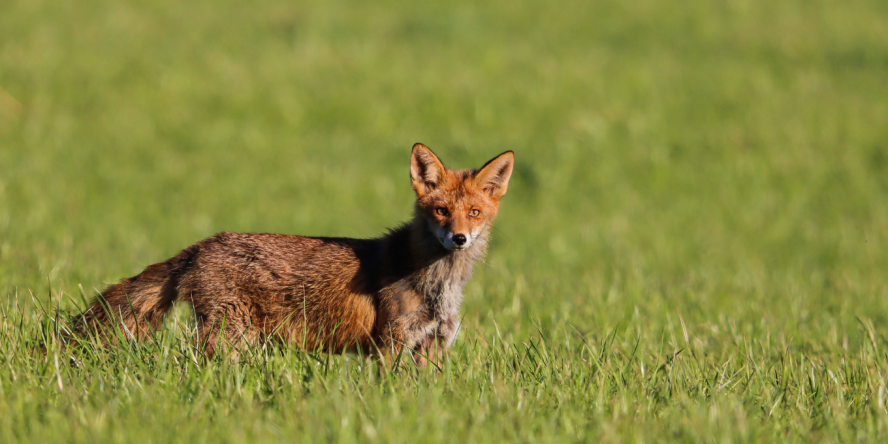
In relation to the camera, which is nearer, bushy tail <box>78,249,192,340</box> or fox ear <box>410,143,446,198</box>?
bushy tail <box>78,249,192,340</box>

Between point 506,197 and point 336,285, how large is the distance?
27.8ft

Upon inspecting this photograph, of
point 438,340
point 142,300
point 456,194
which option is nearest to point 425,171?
point 456,194

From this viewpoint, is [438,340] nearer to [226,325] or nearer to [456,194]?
[456,194]

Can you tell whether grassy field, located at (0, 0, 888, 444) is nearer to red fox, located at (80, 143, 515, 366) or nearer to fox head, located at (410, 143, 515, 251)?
red fox, located at (80, 143, 515, 366)

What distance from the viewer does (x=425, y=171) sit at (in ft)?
18.4

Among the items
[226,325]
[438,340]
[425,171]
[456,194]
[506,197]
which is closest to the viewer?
[226,325]

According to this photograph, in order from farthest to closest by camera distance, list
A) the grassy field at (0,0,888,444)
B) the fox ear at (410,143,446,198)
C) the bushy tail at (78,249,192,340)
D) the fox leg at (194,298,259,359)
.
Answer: the fox ear at (410,143,446,198) < the bushy tail at (78,249,192,340) < the fox leg at (194,298,259,359) < the grassy field at (0,0,888,444)

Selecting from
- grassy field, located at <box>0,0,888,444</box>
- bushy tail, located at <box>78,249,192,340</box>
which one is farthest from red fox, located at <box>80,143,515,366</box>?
grassy field, located at <box>0,0,888,444</box>

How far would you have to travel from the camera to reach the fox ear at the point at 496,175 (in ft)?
18.1

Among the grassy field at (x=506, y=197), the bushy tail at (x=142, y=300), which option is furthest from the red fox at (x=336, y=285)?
the grassy field at (x=506, y=197)

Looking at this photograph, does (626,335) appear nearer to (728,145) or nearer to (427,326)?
(427,326)

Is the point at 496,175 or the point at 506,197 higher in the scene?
the point at 496,175

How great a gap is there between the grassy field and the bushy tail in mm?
242

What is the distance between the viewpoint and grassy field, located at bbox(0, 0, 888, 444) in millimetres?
3969
